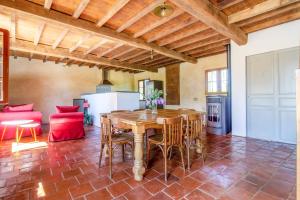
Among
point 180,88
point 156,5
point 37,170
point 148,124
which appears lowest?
point 37,170

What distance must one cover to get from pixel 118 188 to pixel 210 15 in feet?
9.84

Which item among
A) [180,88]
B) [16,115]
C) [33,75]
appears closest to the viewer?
[16,115]

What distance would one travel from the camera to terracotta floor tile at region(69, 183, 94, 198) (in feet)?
5.92

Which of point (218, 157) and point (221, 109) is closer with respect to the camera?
point (218, 157)

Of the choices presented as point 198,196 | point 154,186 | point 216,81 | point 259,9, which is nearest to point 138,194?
point 154,186

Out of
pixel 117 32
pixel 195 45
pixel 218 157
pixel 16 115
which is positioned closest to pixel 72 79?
pixel 16 115

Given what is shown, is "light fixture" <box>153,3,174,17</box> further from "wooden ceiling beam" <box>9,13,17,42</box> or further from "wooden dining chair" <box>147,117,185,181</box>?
"wooden ceiling beam" <box>9,13,17,42</box>

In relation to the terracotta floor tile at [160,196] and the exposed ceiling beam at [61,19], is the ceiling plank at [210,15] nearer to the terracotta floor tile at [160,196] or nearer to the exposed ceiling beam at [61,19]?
the exposed ceiling beam at [61,19]

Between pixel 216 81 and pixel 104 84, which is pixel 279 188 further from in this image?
pixel 104 84

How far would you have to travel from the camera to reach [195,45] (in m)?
4.86

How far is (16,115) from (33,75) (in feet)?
10.2

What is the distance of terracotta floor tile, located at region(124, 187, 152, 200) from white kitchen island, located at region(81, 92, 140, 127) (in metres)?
3.70

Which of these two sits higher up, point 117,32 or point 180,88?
point 117,32

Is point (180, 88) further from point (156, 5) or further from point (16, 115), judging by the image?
point (16, 115)
